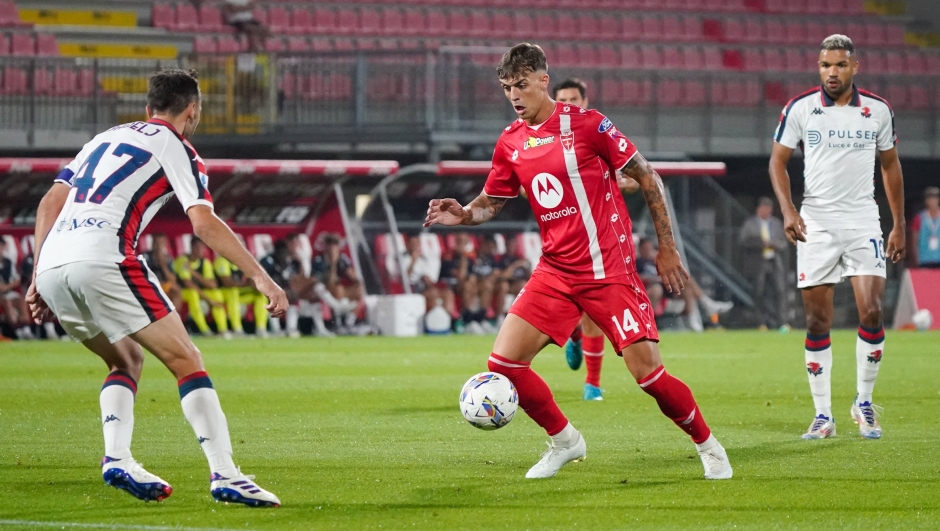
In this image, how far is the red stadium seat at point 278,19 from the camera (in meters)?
27.1

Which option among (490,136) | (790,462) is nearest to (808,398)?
(790,462)

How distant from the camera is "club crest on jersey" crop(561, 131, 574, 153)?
20.3 feet

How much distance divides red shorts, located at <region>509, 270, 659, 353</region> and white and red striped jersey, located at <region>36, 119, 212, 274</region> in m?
1.71

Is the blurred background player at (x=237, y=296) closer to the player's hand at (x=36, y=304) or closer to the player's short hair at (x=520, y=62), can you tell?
the player's hand at (x=36, y=304)

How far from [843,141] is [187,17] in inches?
810

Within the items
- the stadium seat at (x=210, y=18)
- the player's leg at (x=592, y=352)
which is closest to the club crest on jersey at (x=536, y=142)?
the player's leg at (x=592, y=352)

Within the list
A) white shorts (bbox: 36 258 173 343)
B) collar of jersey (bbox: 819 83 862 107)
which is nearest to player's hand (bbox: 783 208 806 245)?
collar of jersey (bbox: 819 83 862 107)

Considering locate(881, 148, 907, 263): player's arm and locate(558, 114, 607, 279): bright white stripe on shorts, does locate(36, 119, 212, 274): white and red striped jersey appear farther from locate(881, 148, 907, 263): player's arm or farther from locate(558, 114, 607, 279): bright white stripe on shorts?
locate(881, 148, 907, 263): player's arm

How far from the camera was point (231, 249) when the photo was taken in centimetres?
520

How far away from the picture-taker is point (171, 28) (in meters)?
26.2

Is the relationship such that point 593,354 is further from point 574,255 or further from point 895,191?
point 574,255

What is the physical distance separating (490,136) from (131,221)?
55.0 feet

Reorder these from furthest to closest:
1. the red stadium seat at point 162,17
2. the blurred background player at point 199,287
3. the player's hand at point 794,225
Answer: the red stadium seat at point 162,17 → the blurred background player at point 199,287 → the player's hand at point 794,225

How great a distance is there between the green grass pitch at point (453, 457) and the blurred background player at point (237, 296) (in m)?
6.06
